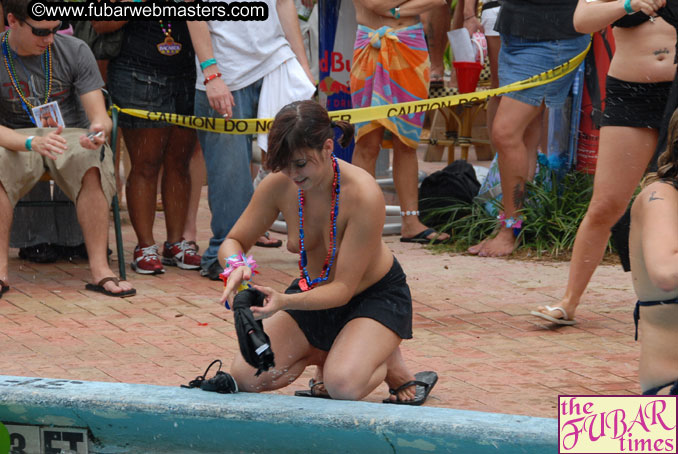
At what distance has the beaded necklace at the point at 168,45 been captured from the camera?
21.7 feet

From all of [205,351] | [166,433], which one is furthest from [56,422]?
[205,351]

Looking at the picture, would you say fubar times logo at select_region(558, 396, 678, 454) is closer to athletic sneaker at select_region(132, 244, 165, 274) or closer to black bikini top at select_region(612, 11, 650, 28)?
black bikini top at select_region(612, 11, 650, 28)

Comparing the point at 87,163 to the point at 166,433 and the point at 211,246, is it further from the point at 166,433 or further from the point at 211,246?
the point at 166,433

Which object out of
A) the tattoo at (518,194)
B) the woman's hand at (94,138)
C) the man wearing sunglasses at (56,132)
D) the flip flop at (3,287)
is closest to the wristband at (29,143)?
the man wearing sunglasses at (56,132)

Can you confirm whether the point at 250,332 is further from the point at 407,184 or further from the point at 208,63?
the point at 407,184

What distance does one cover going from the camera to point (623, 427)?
10.9 feet

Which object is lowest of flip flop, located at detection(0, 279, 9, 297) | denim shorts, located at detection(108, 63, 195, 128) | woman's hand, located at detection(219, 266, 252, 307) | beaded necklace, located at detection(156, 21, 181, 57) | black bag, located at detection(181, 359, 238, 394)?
flip flop, located at detection(0, 279, 9, 297)

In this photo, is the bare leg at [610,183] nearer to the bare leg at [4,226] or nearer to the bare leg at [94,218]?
the bare leg at [94,218]

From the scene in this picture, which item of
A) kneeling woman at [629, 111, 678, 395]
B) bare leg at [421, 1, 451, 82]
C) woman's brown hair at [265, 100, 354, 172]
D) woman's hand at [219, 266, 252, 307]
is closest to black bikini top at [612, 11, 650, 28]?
kneeling woman at [629, 111, 678, 395]

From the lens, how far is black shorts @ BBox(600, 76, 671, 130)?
4.82m

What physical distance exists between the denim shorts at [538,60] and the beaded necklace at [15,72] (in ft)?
9.27

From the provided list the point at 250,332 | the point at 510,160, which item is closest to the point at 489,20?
the point at 510,160

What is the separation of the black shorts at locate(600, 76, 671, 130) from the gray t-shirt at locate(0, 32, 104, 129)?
314 centimetres

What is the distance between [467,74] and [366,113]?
272 cm
